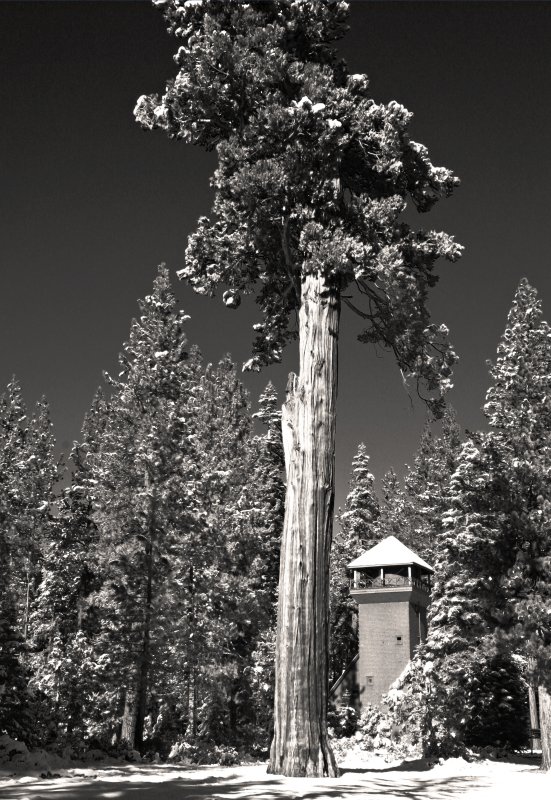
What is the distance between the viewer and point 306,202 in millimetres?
10734

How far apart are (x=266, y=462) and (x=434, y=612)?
11.4 m

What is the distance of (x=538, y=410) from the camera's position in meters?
25.5

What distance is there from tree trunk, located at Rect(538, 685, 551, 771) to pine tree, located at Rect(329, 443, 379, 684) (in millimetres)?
25152

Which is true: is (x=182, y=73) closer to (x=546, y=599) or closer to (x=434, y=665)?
(x=546, y=599)

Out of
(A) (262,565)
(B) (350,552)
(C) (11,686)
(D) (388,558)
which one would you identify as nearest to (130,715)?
(A) (262,565)

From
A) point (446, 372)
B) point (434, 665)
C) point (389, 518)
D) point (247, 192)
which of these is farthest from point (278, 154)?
point (389, 518)

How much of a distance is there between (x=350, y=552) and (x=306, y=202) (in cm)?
4291

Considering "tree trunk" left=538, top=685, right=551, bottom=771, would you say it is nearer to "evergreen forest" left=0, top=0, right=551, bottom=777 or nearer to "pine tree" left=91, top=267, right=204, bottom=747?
"evergreen forest" left=0, top=0, right=551, bottom=777

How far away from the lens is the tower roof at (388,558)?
38966 mm

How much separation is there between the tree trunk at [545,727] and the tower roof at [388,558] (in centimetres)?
1541

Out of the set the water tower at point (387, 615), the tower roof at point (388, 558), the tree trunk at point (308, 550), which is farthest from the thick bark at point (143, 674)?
the tree trunk at point (308, 550)

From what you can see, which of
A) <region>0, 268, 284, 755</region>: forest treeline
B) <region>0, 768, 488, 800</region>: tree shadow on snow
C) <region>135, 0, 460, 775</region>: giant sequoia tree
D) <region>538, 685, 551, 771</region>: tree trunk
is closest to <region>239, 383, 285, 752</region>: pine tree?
<region>0, 268, 284, 755</region>: forest treeline

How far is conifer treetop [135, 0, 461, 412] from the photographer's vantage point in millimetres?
10438

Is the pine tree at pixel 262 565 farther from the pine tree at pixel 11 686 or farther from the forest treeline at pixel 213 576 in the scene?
the pine tree at pixel 11 686
